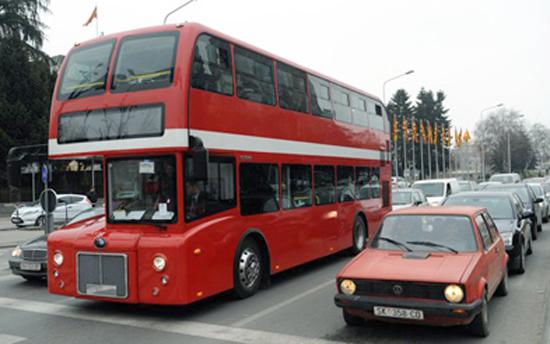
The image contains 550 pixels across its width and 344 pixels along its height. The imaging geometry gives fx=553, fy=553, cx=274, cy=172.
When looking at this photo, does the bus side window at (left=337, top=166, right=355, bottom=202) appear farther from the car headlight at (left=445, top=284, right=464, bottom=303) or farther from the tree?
the tree

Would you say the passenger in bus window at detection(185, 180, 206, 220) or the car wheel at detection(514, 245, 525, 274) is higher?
the passenger in bus window at detection(185, 180, 206, 220)

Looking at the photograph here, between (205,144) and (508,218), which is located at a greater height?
(205,144)

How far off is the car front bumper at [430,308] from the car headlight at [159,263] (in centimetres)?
263

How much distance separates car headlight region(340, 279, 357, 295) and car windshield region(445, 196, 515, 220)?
5930 mm

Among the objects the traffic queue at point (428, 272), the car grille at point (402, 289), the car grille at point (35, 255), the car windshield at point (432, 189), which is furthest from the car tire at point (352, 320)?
the car windshield at point (432, 189)

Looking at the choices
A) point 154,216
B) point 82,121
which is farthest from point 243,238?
point 82,121

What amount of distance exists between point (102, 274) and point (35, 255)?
146 inches

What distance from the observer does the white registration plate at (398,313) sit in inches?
237

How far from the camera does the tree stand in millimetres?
97875

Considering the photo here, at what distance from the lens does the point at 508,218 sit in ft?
36.6

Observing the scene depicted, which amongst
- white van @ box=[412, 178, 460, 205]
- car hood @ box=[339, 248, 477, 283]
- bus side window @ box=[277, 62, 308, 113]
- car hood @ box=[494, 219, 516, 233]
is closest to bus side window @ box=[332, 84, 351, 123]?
bus side window @ box=[277, 62, 308, 113]

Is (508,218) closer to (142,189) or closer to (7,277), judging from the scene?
(142,189)

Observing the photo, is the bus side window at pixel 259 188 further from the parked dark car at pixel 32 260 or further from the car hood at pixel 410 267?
the parked dark car at pixel 32 260

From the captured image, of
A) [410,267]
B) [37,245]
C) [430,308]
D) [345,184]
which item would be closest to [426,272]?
[410,267]
